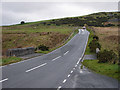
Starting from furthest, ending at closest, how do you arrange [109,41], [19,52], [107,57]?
1. [109,41]
2. [19,52]
3. [107,57]

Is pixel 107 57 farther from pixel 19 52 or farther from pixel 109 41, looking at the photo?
pixel 109 41

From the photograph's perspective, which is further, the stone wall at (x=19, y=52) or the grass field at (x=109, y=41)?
the grass field at (x=109, y=41)

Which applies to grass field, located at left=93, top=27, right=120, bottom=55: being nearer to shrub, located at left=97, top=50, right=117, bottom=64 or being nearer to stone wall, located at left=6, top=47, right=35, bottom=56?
shrub, located at left=97, top=50, right=117, bottom=64

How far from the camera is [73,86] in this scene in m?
9.50

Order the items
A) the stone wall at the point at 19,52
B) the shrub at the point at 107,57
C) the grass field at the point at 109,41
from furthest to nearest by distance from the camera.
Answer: the grass field at the point at 109,41 < the stone wall at the point at 19,52 < the shrub at the point at 107,57

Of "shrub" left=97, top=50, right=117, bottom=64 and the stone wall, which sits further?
the stone wall

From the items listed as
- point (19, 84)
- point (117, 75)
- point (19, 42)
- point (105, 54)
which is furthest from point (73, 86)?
point (19, 42)

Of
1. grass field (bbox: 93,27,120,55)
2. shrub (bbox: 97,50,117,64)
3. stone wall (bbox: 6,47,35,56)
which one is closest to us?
shrub (bbox: 97,50,117,64)

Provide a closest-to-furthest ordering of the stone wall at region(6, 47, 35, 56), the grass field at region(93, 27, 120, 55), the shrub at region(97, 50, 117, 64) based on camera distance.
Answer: the shrub at region(97, 50, 117, 64)
the stone wall at region(6, 47, 35, 56)
the grass field at region(93, 27, 120, 55)

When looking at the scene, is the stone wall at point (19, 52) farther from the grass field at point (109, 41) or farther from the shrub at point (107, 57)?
the grass field at point (109, 41)

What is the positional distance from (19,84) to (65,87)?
281 centimetres

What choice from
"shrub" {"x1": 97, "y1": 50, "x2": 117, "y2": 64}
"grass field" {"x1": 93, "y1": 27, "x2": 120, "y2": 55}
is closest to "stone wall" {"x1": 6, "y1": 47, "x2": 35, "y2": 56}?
"shrub" {"x1": 97, "y1": 50, "x2": 117, "y2": 64}

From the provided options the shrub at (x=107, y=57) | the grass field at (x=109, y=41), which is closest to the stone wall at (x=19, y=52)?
the shrub at (x=107, y=57)

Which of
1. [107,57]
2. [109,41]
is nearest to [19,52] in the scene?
[107,57]
